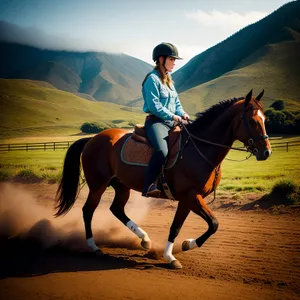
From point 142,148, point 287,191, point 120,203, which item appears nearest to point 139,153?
point 142,148

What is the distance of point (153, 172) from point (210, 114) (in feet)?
4.90

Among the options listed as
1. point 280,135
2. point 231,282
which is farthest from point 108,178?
point 280,135

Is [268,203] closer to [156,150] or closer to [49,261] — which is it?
[156,150]

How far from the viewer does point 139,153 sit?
19.7 ft

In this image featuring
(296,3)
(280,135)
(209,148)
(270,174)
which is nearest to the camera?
(209,148)

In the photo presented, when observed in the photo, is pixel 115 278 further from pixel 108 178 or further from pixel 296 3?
pixel 296 3

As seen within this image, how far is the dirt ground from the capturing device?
4.46m

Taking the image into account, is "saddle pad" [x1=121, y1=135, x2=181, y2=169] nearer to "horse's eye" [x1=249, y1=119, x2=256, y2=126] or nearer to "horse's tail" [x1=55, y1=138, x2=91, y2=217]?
"horse's eye" [x1=249, y1=119, x2=256, y2=126]

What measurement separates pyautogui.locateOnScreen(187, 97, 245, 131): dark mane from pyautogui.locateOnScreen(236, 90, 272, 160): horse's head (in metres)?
0.48

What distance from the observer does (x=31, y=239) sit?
278 inches

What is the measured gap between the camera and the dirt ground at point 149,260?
14.6ft

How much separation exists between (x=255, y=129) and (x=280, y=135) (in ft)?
69.7

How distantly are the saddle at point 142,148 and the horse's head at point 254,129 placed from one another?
1210 millimetres

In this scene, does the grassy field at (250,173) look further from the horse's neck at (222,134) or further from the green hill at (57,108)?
the green hill at (57,108)
